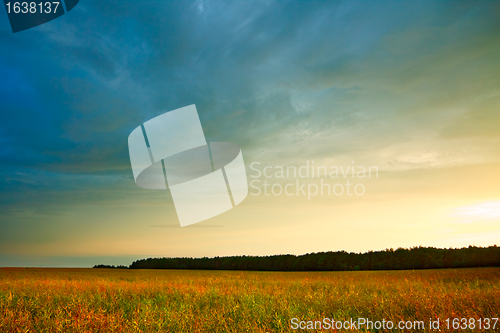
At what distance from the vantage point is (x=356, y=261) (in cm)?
7262

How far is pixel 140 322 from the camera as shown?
587 centimetres

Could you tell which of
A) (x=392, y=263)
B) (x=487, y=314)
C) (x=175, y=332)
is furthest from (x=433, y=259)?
(x=175, y=332)

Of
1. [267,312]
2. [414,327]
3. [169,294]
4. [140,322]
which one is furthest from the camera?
[169,294]

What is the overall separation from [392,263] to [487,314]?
A: 225 feet

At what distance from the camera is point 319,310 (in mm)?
7359

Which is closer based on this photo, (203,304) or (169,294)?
(203,304)

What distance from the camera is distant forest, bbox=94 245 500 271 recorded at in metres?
59.8

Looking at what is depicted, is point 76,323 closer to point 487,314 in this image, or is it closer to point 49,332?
point 49,332

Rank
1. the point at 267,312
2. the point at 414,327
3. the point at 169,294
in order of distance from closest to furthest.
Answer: the point at 414,327 → the point at 267,312 → the point at 169,294

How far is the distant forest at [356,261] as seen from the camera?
5978cm

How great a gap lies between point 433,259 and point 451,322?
228 feet

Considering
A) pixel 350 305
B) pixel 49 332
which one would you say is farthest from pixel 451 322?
pixel 49 332

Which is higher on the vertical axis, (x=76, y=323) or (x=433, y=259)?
(x=76, y=323)

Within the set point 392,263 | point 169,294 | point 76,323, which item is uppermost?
point 76,323
